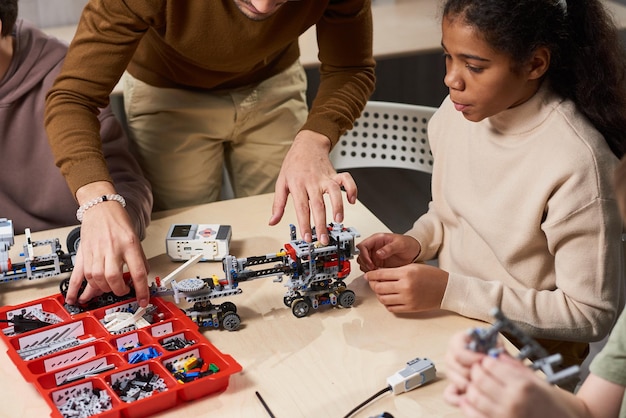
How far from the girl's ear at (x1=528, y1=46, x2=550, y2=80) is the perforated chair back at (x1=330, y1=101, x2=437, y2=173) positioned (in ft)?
2.41

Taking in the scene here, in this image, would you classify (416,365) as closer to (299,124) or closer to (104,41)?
(104,41)

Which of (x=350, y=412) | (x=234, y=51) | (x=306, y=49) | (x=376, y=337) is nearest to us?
(x=350, y=412)

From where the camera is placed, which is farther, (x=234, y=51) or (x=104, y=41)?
(x=234, y=51)

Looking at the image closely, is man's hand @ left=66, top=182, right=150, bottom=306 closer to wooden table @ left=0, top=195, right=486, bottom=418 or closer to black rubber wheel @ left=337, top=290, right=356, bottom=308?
wooden table @ left=0, top=195, right=486, bottom=418

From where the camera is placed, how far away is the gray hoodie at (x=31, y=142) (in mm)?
1671

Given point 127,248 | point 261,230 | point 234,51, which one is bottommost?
point 261,230

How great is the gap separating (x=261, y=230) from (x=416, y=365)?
541 millimetres

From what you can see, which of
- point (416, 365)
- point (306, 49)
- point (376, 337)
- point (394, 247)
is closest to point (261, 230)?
point (394, 247)

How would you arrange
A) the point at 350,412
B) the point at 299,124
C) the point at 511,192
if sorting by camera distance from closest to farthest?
the point at 350,412
the point at 511,192
the point at 299,124

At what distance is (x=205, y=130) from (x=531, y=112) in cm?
78

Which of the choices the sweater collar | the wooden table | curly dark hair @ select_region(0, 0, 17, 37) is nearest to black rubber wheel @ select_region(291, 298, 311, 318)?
the wooden table

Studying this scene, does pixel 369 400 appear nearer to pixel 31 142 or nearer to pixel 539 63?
pixel 539 63

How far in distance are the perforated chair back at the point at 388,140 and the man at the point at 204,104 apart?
0.71ft

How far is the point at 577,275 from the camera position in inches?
49.4
